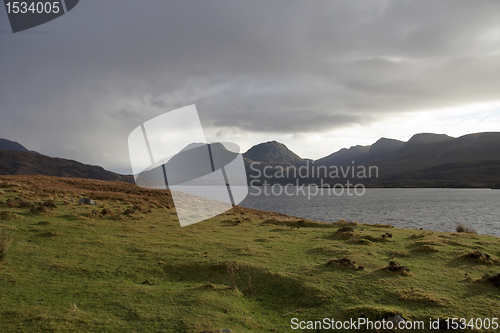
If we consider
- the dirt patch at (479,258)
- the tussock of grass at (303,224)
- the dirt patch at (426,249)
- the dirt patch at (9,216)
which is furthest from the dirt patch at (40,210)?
the dirt patch at (479,258)

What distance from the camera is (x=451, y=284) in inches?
480

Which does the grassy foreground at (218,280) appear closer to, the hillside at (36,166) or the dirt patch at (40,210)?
the dirt patch at (40,210)

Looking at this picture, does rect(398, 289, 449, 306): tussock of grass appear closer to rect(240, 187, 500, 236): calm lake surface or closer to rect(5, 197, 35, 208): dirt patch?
rect(5, 197, 35, 208): dirt patch

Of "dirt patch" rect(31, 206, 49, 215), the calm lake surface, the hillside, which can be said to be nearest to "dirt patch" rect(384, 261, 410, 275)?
"dirt patch" rect(31, 206, 49, 215)

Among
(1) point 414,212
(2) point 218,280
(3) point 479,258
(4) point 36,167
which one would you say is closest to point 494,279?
(3) point 479,258

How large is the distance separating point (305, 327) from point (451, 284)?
7619 millimetres

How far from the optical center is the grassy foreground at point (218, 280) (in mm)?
8977

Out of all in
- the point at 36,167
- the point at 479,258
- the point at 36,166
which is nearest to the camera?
the point at 479,258

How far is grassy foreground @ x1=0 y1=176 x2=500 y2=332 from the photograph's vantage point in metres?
8.98

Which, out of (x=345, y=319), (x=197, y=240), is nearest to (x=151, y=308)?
(x=345, y=319)

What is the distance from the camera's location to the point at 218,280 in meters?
12.9

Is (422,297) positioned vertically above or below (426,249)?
above

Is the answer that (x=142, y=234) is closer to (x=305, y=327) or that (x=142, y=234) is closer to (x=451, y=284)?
(x=305, y=327)

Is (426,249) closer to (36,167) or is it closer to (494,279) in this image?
(494,279)
